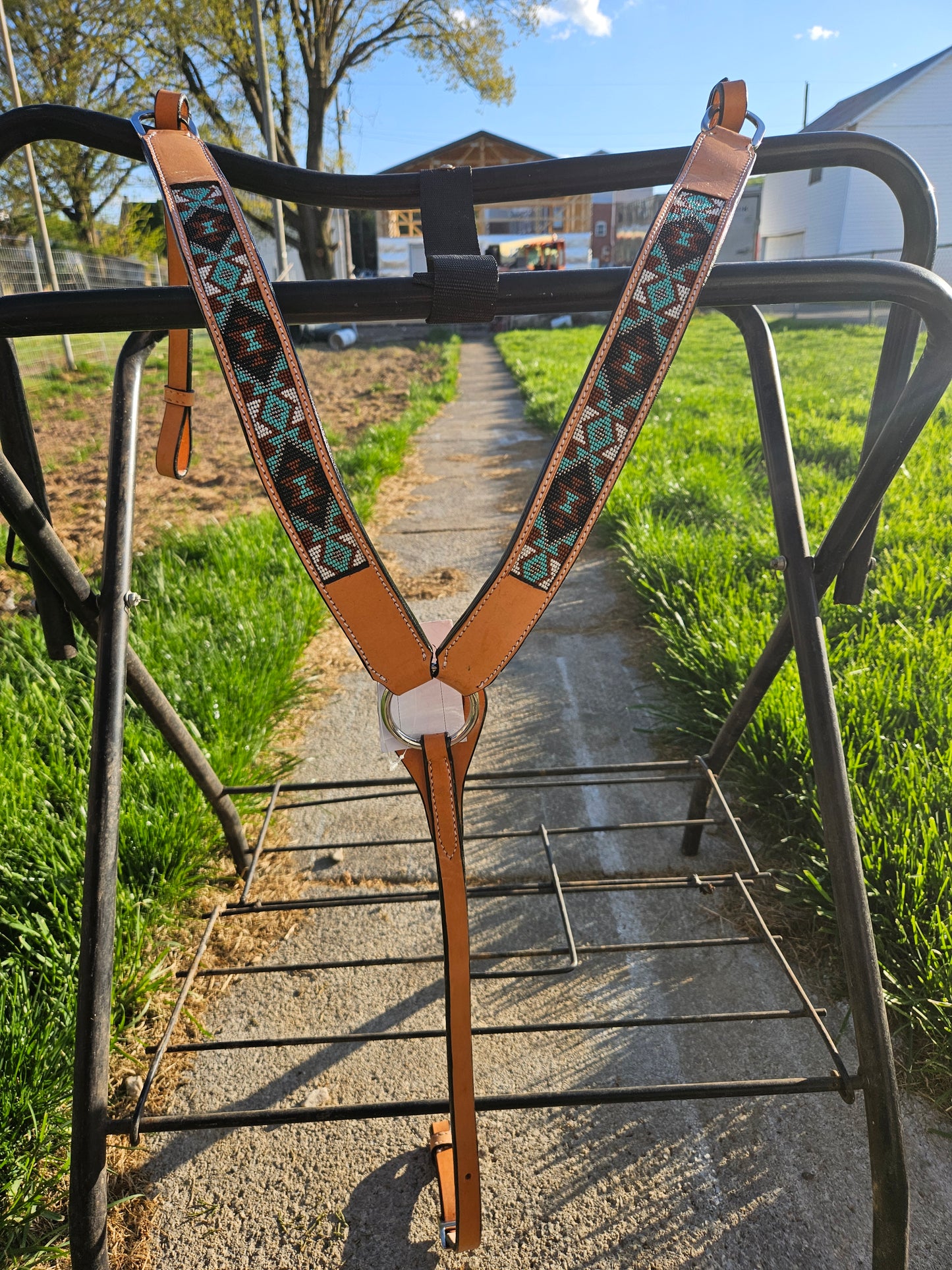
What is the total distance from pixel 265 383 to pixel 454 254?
323 millimetres

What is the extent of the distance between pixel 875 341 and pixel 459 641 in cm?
1541

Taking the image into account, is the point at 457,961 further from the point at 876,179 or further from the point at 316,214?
the point at 876,179

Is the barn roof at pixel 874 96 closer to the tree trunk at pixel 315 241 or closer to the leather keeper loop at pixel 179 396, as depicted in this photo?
the tree trunk at pixel 315 241

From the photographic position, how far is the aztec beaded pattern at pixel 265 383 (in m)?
0.96

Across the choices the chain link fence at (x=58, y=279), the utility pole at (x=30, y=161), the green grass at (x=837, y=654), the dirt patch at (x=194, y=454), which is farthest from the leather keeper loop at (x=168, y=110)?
the chain link fence at (x=58, y=279)

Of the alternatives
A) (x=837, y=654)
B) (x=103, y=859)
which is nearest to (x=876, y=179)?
(x=837, y=654)

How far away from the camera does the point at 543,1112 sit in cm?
158

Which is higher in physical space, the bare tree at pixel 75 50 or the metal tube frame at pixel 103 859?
the bare tree at pixel 75 50

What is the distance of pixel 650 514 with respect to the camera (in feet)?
15.3

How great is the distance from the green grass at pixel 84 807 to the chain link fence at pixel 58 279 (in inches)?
369

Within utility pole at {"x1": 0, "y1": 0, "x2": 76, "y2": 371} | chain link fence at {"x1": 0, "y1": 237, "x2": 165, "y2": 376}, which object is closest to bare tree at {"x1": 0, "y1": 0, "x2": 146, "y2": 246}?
chain link fence at {"x1": 0, "y1": 237, "x2": 165, "y2": 376}

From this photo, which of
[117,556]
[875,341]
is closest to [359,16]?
[875,341]

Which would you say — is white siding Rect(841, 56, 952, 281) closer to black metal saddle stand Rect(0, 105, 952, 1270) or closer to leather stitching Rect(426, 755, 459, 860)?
black metal saddle stand Rect(0, 105, 952, 1270)

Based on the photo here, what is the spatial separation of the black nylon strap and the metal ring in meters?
0.50
